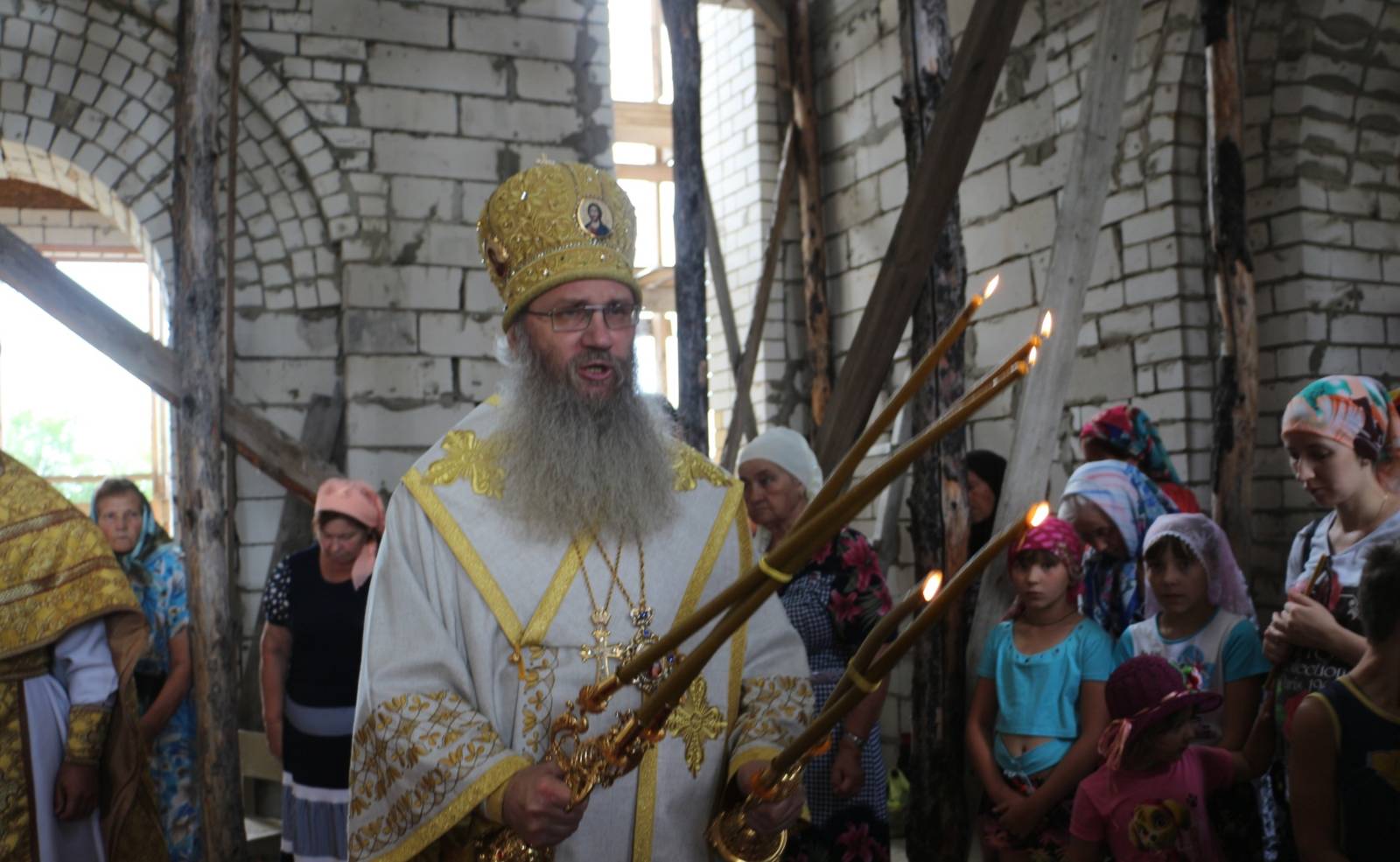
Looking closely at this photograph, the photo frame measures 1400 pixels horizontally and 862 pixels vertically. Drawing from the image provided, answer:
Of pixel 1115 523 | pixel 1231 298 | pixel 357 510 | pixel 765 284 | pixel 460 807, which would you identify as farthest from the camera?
pixel 765 284

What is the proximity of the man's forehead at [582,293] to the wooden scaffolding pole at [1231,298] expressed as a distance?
3482mm

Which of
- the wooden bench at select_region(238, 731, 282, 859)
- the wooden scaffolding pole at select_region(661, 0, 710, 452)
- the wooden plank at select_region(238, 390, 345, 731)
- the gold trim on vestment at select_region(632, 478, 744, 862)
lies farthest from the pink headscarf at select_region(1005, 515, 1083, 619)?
the wooden plank at select_region(238, 390, 345, 731)

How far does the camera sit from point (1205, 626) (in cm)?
320

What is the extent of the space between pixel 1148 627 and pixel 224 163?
15.7ft

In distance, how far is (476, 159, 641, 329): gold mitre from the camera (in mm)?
2035

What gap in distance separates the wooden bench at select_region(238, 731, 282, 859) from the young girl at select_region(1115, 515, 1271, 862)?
3789 millimetres

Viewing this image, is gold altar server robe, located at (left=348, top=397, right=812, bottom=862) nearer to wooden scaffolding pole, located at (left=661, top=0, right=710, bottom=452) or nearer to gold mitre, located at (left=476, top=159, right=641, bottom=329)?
gold mitre, located at (left=476, top=159, right=641, bottom=329)

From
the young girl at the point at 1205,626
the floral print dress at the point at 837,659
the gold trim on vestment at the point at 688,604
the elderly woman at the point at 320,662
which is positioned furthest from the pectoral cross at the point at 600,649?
the elderly woman at the point at 320,662

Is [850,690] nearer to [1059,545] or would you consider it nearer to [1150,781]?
[1150,781]

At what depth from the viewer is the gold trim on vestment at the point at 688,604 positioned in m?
1.89

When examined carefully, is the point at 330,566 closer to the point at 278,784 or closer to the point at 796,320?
the point at 278,784

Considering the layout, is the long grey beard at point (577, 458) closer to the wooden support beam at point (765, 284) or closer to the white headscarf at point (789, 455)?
the white headscarf at point (789, 455)

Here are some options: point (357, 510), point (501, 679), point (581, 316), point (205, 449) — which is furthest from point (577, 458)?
point (205, 449)

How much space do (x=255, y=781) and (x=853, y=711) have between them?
3.74 metres
